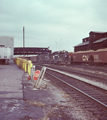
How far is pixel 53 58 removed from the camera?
1551 inches

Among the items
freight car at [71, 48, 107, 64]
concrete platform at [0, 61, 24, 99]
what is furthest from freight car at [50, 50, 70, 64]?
concrete platform at [0, 61, 24, 99]

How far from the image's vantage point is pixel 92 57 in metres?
28.5

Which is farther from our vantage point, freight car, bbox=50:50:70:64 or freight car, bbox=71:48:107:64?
freight car, bbox=50:50:70:64

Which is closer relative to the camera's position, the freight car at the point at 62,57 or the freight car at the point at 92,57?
the freight car at the point at 92,57

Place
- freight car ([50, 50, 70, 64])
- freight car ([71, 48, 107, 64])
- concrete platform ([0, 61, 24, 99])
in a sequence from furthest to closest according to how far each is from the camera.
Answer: freight car ([50, 50, 70, 64]) < freight car ([71, 48, 107, 64]) < concrete platform ([0, 61, 24, 99])

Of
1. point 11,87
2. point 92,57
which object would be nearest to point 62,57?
point 92,57

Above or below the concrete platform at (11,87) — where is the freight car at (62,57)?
above

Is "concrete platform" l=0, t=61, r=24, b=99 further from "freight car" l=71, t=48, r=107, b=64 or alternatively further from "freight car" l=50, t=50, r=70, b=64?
"freight car" l=50, t=50, r=70, b=64

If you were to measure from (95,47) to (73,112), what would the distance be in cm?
3868

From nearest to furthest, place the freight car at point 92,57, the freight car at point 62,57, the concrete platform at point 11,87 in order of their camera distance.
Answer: the concrete platform at point 11,87 < the freight car at point 92,57 < the freight car at point 62,57

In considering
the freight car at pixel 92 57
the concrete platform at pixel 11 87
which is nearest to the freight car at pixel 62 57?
the freight car at pixel 92 57

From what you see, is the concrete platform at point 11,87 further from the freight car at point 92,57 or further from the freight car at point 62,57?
the freight car at point 62,57

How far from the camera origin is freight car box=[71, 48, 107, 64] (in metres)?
24.6

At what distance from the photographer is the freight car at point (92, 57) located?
24.6 m
